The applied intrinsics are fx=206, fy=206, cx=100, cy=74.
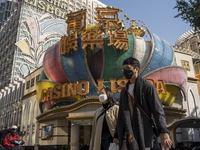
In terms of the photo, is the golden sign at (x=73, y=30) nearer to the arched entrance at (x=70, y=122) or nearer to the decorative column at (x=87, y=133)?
the arched entrance at (x=70, y=122)

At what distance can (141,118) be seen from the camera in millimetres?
2740

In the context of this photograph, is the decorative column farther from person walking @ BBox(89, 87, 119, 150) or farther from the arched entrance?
person walking @ BBox(89, 87, 119, 150)

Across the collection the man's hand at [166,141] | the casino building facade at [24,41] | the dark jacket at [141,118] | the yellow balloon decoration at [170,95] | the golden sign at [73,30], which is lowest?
the man's hand at [166,141]

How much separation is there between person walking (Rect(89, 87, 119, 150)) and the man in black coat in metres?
1.13

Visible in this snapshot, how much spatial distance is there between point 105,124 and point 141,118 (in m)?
1.62

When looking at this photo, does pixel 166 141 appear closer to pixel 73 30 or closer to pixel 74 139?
pixel 74 139

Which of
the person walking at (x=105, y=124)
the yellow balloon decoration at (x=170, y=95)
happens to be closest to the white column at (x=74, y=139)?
the yellow balloon decoration at (x=170, y=95)

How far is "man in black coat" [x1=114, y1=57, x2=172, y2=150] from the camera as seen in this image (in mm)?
2605

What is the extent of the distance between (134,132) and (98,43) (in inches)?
566

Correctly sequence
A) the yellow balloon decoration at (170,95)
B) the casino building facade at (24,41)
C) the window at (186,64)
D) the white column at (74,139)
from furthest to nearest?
1. the casino building facade at (24,41)
2. the window at (186,64)
3. the yellow balloon decoration at (170,95)
4. the white column at (74,139)

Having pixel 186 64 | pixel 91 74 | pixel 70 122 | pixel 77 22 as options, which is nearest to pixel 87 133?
pixel 70 122

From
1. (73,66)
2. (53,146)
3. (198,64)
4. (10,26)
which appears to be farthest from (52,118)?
(10,26)

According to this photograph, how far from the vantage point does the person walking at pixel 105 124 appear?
160 inches

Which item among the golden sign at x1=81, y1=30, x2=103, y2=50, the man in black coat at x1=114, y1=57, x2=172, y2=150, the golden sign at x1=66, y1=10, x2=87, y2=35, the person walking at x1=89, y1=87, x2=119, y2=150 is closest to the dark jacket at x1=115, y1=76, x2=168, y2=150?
the man in black coat at x1=114, y1=57, x2=172, y2=150
